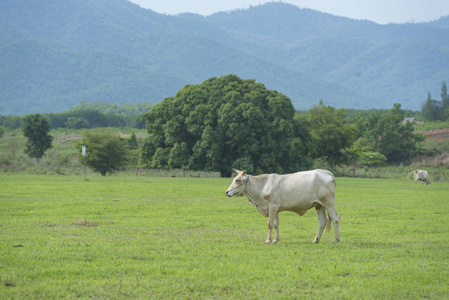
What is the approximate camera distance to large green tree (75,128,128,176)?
217 ft

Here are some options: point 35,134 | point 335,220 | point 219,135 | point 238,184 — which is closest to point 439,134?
point 219,135

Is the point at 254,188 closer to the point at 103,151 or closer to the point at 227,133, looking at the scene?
the point at 227,133

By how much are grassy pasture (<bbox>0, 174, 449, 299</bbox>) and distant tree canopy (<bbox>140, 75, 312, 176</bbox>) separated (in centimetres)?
4109

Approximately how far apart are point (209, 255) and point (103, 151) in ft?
177

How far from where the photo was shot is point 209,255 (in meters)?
14.2

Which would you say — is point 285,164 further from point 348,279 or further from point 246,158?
point 348,279

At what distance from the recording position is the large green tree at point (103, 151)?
66188mm

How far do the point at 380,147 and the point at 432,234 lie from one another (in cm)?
8583

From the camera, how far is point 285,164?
226 feet

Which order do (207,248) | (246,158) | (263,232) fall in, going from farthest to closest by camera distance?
(246,158) < (263,232) < (207,248)

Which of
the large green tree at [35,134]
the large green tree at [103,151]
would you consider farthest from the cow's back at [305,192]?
the large green tree at [35,134]

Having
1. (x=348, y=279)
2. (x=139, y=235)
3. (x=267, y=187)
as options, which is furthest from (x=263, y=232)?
(x=348, y=279)

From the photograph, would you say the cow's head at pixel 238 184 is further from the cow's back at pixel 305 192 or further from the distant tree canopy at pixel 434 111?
the distant tree canopy at pixel 434 111

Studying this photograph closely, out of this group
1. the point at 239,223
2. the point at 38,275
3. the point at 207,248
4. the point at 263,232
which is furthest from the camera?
the point at 239,223
